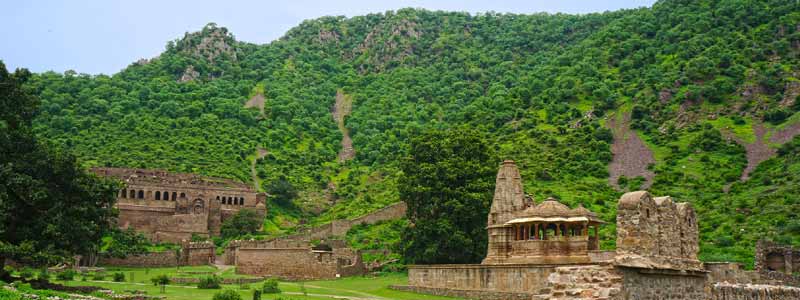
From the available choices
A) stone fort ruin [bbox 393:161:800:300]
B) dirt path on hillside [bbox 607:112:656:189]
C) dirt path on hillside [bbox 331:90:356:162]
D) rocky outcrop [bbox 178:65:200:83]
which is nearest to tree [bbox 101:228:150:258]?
stone fort ruin [bbox 393:161:800:300]

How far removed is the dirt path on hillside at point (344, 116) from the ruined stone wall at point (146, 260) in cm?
5314

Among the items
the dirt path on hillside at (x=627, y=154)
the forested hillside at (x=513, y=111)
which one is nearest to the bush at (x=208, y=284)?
the forested hillside at (x=513, y=111)

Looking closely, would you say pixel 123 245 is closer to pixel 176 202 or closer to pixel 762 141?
pixel 176 202

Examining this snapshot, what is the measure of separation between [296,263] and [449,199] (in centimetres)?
903

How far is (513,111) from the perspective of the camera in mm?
85938

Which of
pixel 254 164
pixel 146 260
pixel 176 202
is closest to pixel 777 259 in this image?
pixel 146 260

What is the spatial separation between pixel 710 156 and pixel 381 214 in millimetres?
30921

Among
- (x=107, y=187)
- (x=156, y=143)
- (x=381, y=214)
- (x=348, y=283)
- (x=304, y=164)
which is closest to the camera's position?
(x=107, y=187)

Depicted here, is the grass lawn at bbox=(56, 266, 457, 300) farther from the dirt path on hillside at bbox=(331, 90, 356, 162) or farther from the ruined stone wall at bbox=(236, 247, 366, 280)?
the dirt path on hillside at bbox=(331, 90, 356, 162)

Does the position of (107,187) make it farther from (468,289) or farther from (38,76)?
(38,76)

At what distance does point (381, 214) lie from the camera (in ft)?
186

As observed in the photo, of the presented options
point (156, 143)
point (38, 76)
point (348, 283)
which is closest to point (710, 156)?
point (348, 283)

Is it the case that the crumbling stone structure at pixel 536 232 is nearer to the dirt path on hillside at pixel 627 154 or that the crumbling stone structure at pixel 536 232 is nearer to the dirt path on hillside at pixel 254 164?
the dirt path on hillside at pixel 627 154

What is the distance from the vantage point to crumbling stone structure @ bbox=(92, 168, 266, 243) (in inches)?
2223
